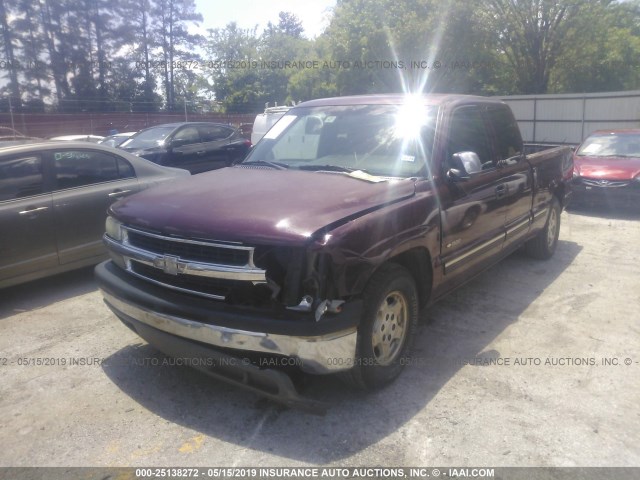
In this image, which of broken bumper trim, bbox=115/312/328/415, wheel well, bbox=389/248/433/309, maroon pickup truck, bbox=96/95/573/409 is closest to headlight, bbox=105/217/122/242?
maroon pickup truck, bbox=96/95/573/409

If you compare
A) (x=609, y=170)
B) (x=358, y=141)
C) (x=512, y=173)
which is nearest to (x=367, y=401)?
(x=358, y=141)

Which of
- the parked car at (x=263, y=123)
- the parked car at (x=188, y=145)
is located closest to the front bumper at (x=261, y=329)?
the parked car at (x=188, y=145)

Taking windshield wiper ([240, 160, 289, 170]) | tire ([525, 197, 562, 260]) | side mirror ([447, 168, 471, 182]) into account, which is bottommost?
tire ([525, 197, 562, 260])

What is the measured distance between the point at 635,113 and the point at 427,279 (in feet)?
53.3

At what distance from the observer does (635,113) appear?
647 inches

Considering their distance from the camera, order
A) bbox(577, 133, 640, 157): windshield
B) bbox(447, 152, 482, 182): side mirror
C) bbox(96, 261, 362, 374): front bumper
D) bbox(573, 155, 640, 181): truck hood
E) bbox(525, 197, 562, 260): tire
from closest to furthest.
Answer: bbox(96, 261, 362, 374): front bumper, bbox(447, 152, 482, 182): side mirror, bbox(525, 197, 562, 260): tire, bbox(573, 155, 640, 181): truck hood, bbox(577, 133, 640, 157): windshield

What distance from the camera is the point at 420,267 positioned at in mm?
3682

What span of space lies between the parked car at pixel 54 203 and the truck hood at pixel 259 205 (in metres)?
1.78

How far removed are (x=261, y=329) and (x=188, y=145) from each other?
8961 millimetres

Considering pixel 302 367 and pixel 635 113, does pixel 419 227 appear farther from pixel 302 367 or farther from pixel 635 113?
pixel 635 113

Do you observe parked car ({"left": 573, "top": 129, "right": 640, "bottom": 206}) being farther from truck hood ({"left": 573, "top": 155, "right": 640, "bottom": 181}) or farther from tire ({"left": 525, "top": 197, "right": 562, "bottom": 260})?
tire ({"left": 525, "top": 197, "right": 562, "bottom": 260})

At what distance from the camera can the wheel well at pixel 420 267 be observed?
351cm

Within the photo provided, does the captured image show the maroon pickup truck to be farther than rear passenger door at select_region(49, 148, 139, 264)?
No

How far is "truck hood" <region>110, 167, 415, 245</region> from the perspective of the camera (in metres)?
2.87
